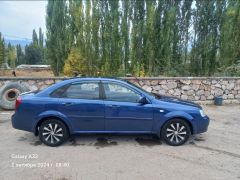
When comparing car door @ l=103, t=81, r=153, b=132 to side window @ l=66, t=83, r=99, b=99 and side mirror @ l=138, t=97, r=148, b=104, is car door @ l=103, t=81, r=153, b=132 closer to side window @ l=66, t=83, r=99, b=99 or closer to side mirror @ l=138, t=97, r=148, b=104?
side mirror @ l=138, t=97, r=148, b=104

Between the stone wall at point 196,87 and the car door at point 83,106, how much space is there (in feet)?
14.5

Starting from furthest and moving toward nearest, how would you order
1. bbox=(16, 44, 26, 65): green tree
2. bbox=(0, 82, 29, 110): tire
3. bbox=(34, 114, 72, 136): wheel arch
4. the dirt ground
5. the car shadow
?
bbox=(16, 44, 26, 65): green tree
bbox=(0, 82, 29, 110): tire
the car shadow
bbox=(34, 114, 72, 136): wheel arch
the dirt ground

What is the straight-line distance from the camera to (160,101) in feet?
17.8

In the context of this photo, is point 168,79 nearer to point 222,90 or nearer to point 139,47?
point 222,90

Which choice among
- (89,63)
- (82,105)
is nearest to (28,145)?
(82,105)

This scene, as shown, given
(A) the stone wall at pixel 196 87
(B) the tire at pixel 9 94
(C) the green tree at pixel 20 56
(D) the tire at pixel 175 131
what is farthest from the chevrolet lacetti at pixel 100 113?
(C) the green tree at pixel 20 56

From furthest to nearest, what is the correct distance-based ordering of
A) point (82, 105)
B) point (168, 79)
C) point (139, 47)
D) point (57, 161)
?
point (139, 47)
point (168, 79)
point (82, 105)
point (57, 161)

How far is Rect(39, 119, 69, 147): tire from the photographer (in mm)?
5234

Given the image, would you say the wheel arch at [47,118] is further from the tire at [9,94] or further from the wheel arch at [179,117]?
the tire at [9,94]

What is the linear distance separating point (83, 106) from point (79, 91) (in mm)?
370

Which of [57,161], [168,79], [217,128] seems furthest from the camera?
[168,79]

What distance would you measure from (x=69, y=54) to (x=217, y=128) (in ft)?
28.6

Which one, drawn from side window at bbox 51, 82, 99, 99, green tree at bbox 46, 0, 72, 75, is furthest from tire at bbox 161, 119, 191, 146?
green tree at bbox 46, 0, 72, 75

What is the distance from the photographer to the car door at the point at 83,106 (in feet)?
17.2
